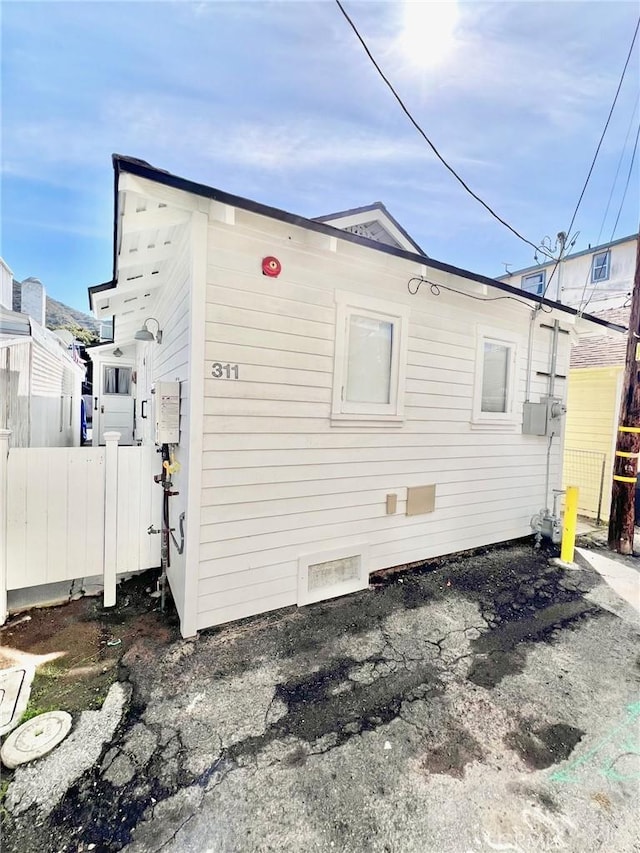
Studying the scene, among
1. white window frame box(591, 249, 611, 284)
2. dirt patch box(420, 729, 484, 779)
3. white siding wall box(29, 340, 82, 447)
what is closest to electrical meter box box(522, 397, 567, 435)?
dirt patch box(420, 729, 484, 779)

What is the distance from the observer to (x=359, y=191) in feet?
18.7

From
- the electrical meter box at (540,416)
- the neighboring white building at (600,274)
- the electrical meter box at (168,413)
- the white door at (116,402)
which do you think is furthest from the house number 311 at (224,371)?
the neighboring white building at (600,274)

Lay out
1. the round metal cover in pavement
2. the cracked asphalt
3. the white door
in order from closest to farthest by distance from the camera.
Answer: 1. the cracked asphalt
2. the round metal cover in pavement
3. the white door

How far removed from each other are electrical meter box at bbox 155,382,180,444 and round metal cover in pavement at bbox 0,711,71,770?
176 cm

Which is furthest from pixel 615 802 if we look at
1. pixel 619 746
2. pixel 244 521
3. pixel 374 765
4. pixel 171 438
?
pixel 171 438

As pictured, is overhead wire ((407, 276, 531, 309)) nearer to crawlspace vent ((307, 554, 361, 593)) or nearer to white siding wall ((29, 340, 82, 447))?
crawlspace vent ((307, 554, 361, 593))

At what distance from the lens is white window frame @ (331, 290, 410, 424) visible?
330cm

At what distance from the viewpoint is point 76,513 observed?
301 cm

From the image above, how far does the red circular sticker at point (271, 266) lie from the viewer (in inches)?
113

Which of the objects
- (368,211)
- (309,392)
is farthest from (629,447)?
(368,211)

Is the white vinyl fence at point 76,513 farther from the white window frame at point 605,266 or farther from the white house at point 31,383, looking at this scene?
the white window frame at point 605,266

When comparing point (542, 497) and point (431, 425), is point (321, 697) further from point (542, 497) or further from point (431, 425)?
point (542, 497)

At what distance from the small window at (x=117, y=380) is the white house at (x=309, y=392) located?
574 cm

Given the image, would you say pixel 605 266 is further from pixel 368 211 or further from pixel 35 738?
pixel 35 738
